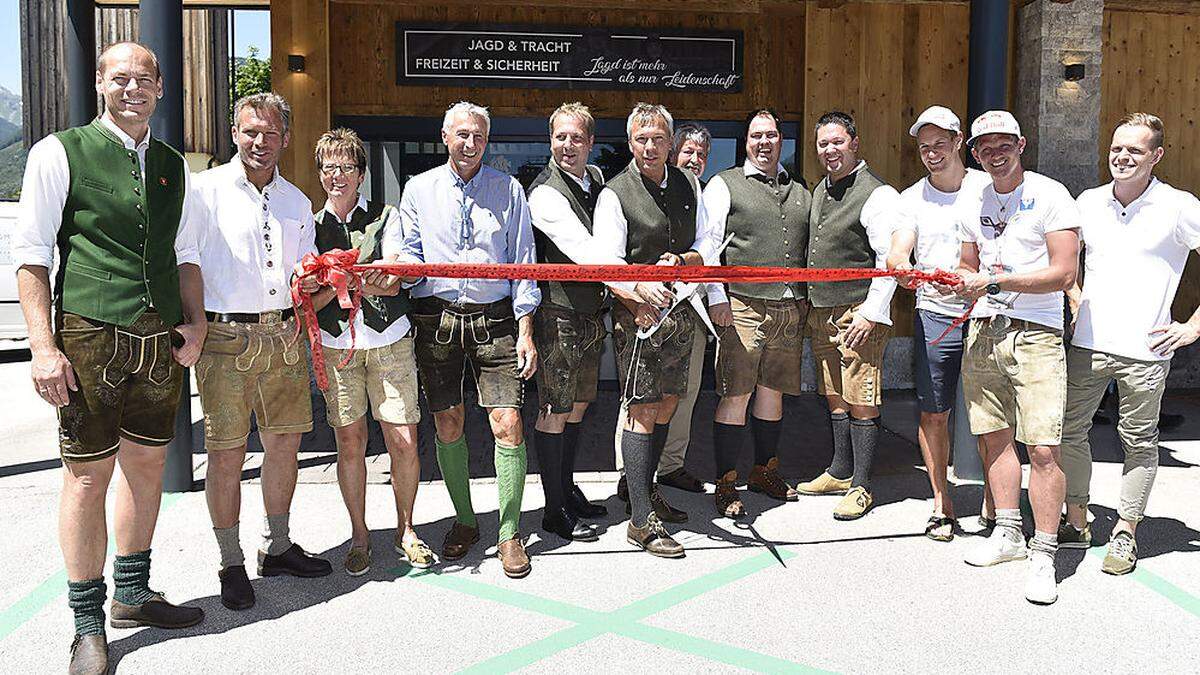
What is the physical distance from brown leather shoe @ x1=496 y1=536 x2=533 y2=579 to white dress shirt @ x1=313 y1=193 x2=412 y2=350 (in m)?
0.99

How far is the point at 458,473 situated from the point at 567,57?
17.0ft

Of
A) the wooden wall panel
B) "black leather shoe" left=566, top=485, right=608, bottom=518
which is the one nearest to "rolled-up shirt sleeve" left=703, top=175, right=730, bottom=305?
"black leather shoe" left=566, top=485, right=608, bottom=518

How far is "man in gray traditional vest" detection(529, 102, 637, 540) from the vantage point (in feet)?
13.3

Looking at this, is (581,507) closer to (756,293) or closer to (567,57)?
(756,293)

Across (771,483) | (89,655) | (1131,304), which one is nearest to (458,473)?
(89,655)

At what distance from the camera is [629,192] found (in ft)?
13.4

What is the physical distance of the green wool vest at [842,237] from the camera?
468cm

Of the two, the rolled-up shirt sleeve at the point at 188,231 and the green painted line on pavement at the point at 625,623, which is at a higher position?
the rolled-up shirt sleeve at the point at 188,231

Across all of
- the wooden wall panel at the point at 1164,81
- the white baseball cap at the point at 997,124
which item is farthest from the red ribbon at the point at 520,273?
the wooden wall panel at the point at 1164,81

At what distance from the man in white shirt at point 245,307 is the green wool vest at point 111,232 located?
33 centimetres

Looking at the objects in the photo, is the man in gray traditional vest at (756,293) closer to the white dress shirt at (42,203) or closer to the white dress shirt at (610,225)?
the white dress shirt at (610,225)

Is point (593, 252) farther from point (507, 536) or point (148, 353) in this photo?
point (148, 353)

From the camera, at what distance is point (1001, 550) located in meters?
4.04

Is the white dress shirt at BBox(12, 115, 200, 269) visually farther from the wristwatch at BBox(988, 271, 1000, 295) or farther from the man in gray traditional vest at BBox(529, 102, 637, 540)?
the wristwatch at BBox(988, 271, 1000, 295)
